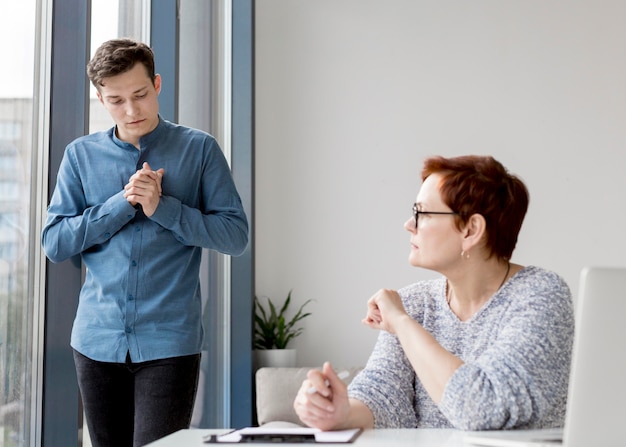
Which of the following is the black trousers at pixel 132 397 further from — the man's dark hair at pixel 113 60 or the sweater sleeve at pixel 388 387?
the man's dark hair at pixel 113 60

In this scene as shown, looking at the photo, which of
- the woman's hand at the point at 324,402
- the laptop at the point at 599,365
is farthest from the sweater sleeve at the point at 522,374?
the laptop at the point at 599,365

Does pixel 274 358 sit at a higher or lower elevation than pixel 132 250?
lower

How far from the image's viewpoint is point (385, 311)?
181cm

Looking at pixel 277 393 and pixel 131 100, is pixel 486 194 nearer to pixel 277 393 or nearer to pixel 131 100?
pixel 131 100

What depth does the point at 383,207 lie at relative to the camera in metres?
5.15

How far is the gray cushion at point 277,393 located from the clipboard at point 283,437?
295 cm

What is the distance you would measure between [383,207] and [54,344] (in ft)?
10.0

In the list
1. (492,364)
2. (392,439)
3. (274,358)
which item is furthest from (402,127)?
(392,439)

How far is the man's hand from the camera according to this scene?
7.15ft

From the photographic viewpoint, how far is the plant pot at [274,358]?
479 centimetres

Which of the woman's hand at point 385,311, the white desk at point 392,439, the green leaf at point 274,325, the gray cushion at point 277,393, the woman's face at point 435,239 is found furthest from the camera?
the green leaf at point 274,325

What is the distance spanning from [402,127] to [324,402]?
3.72 metres

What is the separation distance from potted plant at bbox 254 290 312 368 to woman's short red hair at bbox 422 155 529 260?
3.01 metres

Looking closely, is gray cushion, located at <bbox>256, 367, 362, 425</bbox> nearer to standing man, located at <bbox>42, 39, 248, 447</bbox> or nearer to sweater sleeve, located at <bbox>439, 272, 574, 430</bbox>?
standing man, located at <bbox>42, 39, 248, 447</bbox>
